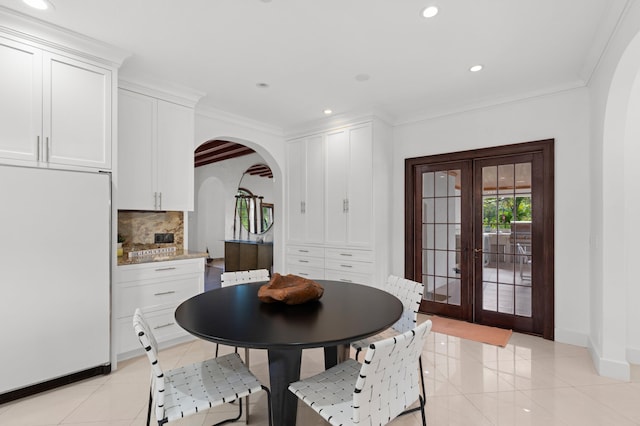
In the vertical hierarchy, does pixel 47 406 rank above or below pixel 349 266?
below

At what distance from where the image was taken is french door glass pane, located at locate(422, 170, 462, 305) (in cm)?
418

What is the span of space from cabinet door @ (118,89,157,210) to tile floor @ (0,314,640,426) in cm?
155

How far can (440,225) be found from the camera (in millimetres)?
4316

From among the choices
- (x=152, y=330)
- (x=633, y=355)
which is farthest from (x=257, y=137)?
(x=633, y=355)

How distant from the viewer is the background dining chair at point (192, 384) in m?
1.43

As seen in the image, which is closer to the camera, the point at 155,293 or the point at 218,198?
the point at 155,293

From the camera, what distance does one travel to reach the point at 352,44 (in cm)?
266

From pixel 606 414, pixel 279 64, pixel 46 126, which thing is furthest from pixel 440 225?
pixel 46 126

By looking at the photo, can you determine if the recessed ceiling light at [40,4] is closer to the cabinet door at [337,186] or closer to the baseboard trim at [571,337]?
the cabinet door at [337,186]

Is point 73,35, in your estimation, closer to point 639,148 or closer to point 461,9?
point 461,9

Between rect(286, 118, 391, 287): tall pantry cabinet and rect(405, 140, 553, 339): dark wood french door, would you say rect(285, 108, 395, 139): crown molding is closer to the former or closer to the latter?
rect(286, 118, 391, 287): tall pantry cabinet

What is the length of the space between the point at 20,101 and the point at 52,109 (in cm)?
18

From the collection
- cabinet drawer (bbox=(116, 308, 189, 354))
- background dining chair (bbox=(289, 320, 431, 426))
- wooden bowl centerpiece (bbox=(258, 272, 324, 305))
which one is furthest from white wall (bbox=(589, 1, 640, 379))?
cabinet drawer (bbox=(116, 308, 189, 354))

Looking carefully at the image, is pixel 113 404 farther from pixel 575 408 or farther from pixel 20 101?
pixel 575 408
